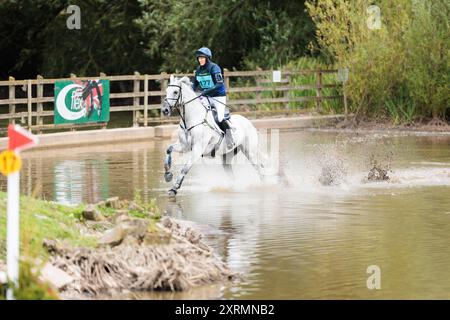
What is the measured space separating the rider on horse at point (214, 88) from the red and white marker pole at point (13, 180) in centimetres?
1096

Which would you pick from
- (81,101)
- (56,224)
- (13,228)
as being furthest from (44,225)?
(81,101)

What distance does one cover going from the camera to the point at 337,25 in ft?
119

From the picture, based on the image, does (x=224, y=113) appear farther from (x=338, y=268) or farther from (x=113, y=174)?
(x=338, y=268)

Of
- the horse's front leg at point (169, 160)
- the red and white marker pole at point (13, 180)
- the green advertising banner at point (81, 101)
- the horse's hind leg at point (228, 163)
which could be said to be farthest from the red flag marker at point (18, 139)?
the green advertising banner at point (81, 101)

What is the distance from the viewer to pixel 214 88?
830 inches

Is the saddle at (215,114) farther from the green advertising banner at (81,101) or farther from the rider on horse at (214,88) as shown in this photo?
the green advertising banner at (81,101)

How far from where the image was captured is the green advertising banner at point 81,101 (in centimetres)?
3109

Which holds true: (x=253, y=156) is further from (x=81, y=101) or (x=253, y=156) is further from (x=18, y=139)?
(x=18, y=139)

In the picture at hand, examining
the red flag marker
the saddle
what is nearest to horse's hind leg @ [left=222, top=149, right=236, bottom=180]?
the saddle

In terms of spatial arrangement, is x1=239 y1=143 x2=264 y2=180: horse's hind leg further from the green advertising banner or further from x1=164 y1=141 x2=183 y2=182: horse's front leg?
the green advertising banner

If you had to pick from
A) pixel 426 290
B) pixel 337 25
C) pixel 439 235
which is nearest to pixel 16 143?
pixel 426 290

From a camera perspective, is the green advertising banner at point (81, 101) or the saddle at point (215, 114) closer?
the saddle at point (215, 114)

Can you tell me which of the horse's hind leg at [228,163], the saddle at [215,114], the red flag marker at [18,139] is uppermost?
the saddle at [215,114]

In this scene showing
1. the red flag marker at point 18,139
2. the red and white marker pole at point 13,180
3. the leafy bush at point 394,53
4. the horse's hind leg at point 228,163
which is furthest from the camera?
the leafy bush at point 394,53
